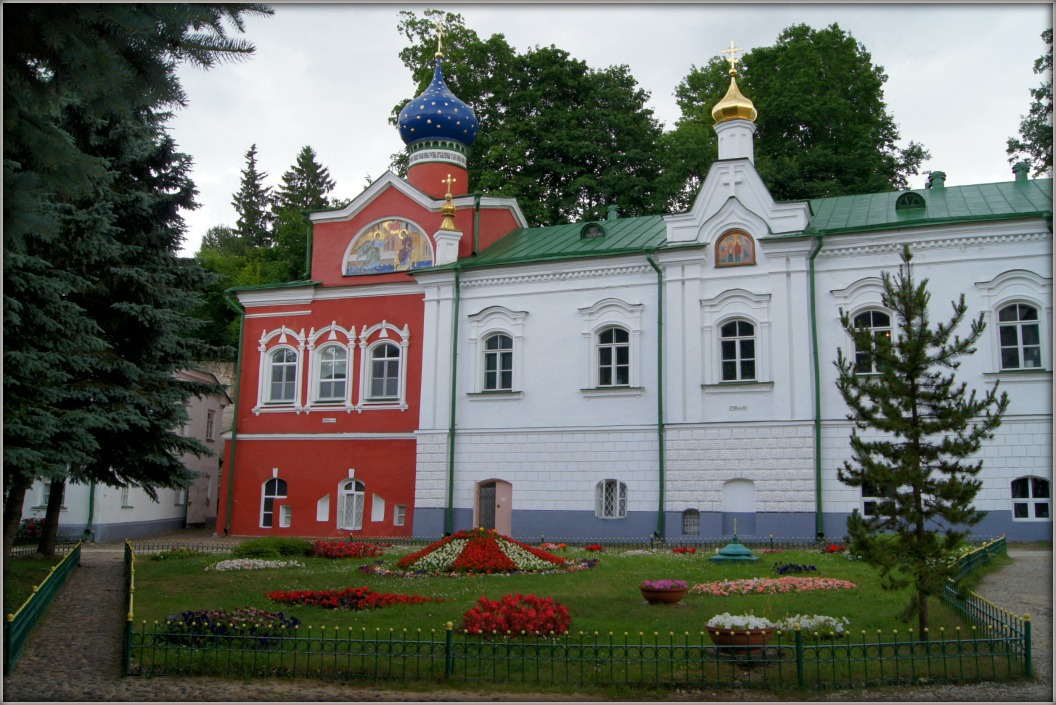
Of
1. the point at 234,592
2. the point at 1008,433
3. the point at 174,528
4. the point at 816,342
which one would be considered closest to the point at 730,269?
the point at 816,342

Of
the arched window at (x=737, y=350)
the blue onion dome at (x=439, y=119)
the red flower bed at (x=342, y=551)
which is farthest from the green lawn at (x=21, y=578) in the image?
the blue onion dome at (x=439, y=119)

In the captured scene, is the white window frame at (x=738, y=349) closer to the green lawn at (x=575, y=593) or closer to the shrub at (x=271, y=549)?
the green lawn at (x=575, y=593)

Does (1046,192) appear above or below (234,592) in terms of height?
above

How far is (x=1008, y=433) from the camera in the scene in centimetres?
1852

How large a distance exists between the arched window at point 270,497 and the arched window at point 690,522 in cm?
1071

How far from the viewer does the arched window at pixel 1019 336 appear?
18.8 m

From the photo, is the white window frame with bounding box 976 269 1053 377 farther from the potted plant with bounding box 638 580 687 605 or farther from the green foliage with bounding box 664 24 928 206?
the green foliage with bounding box 664 24 928 206

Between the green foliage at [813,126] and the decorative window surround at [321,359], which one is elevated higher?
the green foliage at [813,126]

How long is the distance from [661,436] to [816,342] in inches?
153

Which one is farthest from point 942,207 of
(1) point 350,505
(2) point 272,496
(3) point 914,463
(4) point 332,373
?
(2) point 272,496

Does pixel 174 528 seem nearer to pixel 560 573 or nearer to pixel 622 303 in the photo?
pixel 622 303

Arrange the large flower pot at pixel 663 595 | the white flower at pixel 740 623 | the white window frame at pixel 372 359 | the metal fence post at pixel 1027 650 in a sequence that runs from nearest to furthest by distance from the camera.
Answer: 1. the metal fence post at pixel 1027 650
2. the white flower at pixel 740 623
3. the large flower pot at pixel 663 595
4. the white window frame at pixel 372 359

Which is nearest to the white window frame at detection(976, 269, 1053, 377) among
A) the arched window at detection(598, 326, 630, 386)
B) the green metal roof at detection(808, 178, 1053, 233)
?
the green metal roof at detection(808, 178, 1053, 233)

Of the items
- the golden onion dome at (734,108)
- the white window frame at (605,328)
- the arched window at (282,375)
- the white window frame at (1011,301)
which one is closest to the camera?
the white window frame at (1011,301)
